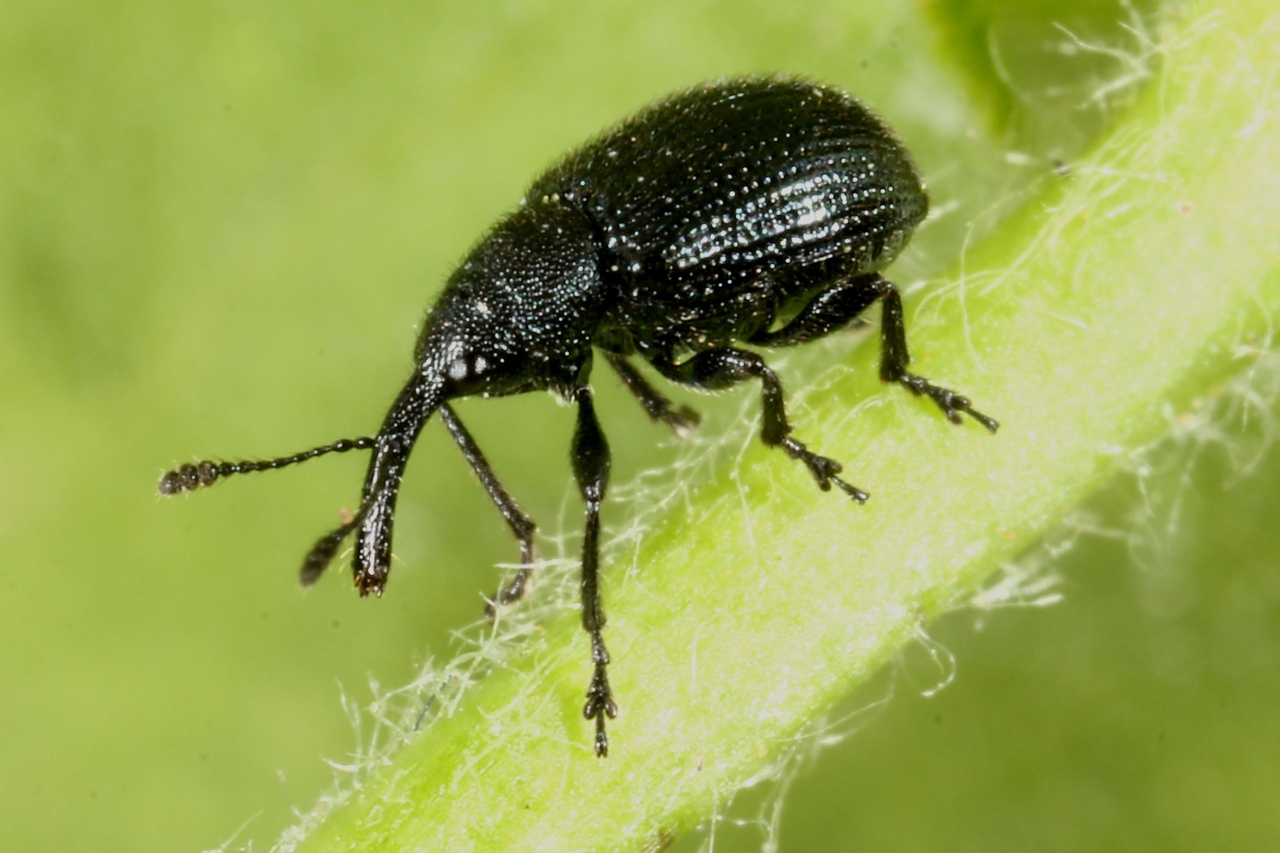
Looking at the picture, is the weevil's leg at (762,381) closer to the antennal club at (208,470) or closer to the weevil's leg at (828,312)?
the weevil's leg at (828,312)

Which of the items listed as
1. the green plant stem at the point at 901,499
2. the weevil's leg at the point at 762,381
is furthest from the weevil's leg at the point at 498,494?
the weevil's leg at the point at 762,381

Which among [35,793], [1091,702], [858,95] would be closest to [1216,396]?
[1091,702]

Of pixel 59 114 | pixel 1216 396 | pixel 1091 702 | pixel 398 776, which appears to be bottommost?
pixel 1091 702

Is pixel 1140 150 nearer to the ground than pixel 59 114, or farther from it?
nearer to the ground

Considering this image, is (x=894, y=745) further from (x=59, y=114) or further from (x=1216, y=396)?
(x=59, y=114)

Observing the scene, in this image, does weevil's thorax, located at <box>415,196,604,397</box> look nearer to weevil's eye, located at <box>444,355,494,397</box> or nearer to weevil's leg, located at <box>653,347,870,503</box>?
weevil's eye, located at <box>444,355,494,397</box>

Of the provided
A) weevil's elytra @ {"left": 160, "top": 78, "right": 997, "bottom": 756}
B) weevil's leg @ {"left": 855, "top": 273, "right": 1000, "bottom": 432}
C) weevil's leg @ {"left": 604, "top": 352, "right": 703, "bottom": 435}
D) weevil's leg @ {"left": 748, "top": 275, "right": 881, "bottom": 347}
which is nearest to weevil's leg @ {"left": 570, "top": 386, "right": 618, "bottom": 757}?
weevil's elytra @ {"left": 160, "top": 78, "right": 997, "bottom": 756}
